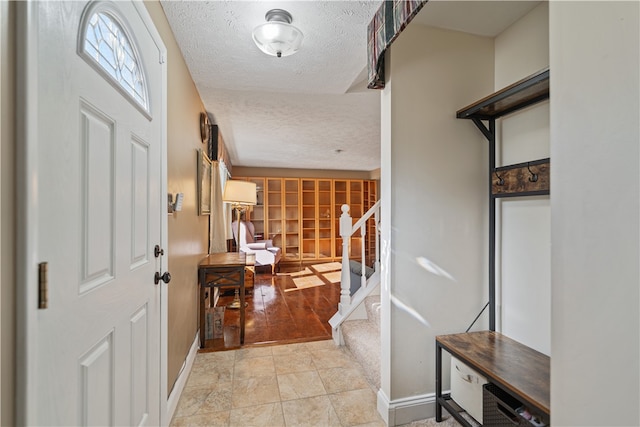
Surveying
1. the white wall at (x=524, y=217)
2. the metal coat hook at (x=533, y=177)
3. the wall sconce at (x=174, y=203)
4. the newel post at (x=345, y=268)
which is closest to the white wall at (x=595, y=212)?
the metal coat hook at (x=533, y=177)

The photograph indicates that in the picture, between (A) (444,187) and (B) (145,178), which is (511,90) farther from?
(B) (145,178)

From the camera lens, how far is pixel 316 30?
5.48ft

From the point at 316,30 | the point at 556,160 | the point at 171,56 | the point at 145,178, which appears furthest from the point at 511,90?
the point at 171,56

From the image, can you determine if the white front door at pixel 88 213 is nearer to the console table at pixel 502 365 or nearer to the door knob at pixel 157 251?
the door knob at pixel 157 251

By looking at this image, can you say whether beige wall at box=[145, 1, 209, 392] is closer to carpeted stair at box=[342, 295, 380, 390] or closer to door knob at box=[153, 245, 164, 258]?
door knob at box=[153, 245, 164, 258]

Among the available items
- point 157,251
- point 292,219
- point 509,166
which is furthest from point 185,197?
point 292,219

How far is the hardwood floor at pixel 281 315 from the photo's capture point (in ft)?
9.06

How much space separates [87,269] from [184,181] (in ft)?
4.39

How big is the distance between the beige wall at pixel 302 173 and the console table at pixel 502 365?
223 inches

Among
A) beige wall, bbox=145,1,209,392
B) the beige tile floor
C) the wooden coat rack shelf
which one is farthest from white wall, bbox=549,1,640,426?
beige wall, bbox=145,1,209,392

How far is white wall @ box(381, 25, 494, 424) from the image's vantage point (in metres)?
1.67

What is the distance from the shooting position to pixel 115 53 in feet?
3.25

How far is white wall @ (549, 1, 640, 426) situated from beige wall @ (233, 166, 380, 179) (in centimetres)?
637

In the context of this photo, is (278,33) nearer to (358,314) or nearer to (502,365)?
(502,365)
